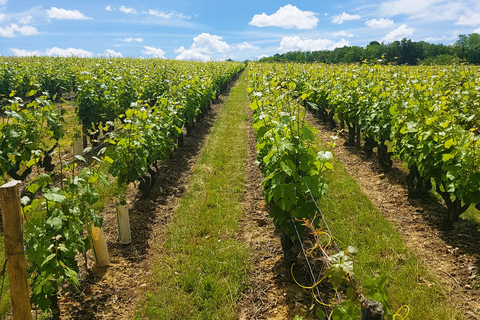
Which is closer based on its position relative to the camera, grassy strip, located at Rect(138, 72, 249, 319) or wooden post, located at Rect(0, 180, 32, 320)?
wooden post, located at Rect(0, 180, 32, 320)

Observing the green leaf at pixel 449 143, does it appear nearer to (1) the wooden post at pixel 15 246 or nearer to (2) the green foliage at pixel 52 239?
(2) the green foliage at pixel 52 239

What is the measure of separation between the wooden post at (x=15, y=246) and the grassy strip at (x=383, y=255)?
3.14 meters

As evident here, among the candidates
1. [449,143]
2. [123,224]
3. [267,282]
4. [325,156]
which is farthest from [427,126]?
[123,224]

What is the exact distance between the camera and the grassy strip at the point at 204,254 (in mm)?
3768

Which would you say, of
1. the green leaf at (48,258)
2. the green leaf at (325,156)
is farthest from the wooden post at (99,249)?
the green leaf at (325,156)

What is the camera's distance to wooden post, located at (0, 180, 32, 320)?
2656 mm

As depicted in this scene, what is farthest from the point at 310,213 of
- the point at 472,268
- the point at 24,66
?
the point at 24,66

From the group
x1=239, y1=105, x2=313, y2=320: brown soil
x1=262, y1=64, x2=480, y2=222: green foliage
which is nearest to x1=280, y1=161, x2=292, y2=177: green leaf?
x1=262, y1=64, x2=480, y2=222: green foliage

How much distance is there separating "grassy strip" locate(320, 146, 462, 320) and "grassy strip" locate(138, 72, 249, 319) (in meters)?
1.53

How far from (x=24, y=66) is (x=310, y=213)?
22.4 metres

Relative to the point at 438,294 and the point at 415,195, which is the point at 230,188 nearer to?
the point at 415,195

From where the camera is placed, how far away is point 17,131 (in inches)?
215

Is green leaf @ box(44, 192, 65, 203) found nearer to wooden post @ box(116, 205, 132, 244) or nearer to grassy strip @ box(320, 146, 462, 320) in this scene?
wooden post @ box(116, 205, 132, 244)

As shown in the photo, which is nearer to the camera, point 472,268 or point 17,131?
point 472,268
